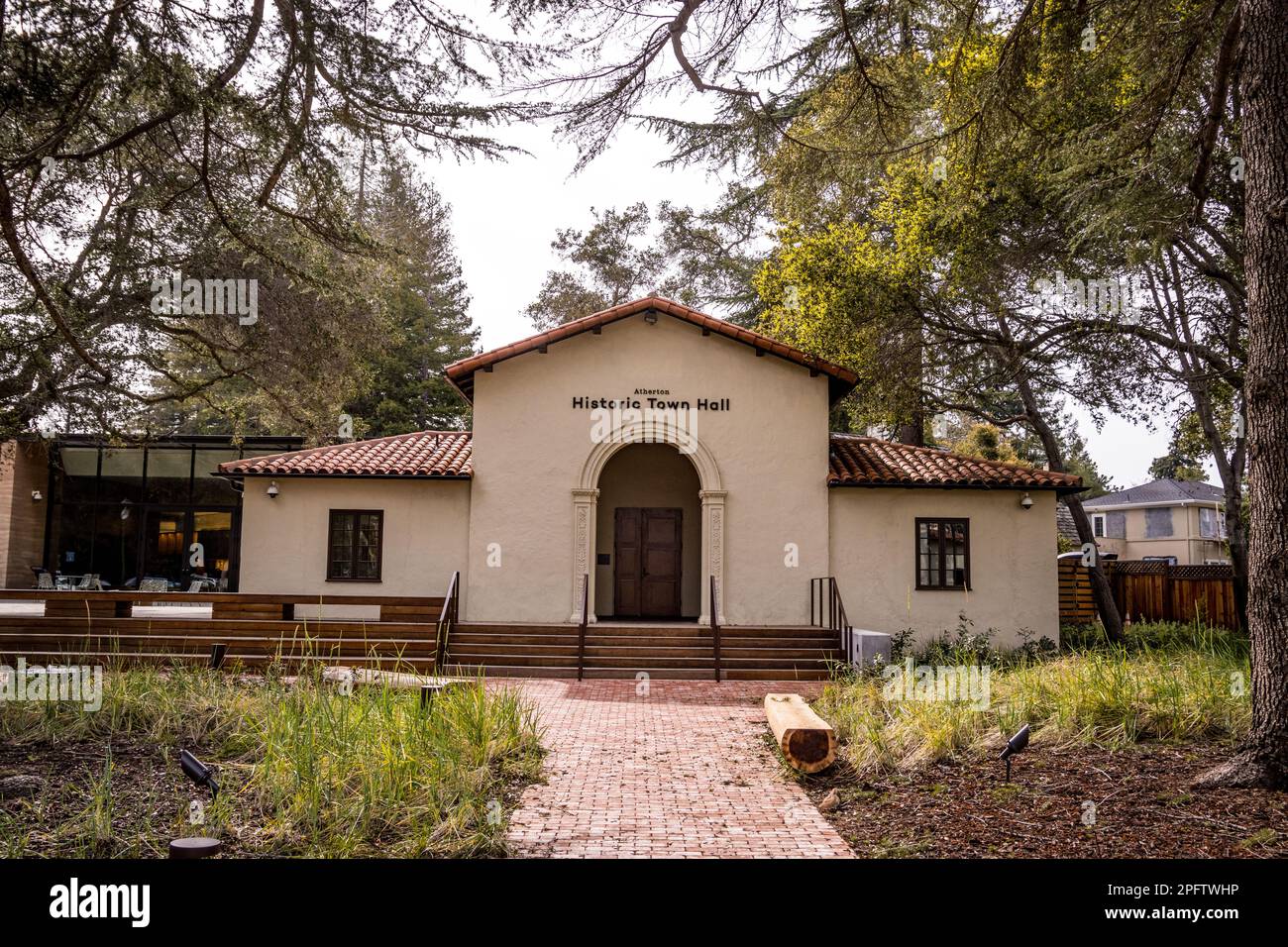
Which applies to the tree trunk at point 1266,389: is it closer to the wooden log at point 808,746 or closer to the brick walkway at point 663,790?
the wooden log at point 808,746

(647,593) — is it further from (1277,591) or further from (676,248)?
(676,248)

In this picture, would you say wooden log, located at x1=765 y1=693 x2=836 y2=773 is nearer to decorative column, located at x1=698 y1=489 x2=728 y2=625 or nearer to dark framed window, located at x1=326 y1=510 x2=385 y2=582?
decorative column, located at x1=698 y1=489 x2=728 y2=625

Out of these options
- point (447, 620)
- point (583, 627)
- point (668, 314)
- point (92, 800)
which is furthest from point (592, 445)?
point (92, 800)

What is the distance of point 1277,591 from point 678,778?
15.3ft

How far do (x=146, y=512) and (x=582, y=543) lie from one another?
15.6 metres

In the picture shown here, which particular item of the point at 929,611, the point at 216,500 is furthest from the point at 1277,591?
the point at 216,500

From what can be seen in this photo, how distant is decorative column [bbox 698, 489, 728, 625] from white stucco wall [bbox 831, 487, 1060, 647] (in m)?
2.16

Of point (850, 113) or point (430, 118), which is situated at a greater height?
point (850, 113)

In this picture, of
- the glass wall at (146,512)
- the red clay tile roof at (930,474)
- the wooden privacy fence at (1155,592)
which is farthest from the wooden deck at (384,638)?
the wooden privacy fence at (1155,592)

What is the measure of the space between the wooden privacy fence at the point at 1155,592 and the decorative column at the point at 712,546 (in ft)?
34.3

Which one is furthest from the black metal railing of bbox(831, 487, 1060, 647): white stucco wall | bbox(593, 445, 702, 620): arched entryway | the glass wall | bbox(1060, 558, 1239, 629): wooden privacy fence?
the glass wall

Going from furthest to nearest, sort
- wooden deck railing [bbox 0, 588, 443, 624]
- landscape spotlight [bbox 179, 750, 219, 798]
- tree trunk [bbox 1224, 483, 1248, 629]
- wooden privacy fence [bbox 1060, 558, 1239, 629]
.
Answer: wooden privacy fence [bbox 1060, 558, 1239, 629], tree trunk [bbox 1224, 483, 1248, 629], wooden deck railing [bbox 0, 588, 443, 624], landscape spotlight [bbox 179, 750, 219, 798]

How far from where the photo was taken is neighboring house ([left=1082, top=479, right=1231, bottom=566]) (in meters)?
42.8

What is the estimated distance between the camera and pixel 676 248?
33375mm
